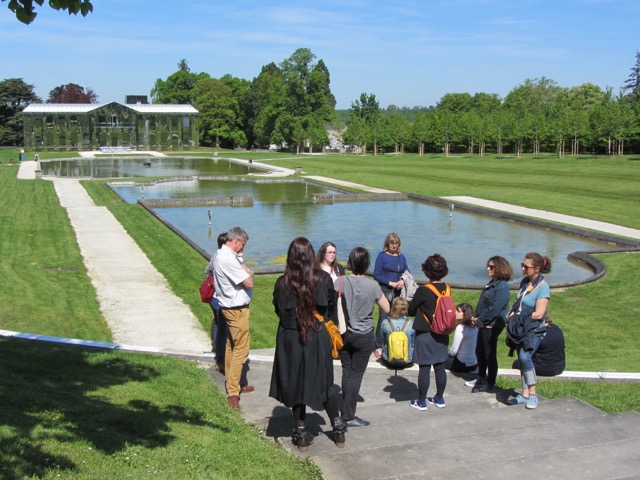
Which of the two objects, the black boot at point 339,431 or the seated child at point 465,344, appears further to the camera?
the seated child at point 465,344

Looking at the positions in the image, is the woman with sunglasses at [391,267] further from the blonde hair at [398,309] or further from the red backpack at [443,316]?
the red backpack at [443,316]

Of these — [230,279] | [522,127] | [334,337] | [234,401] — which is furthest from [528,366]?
[522,127]

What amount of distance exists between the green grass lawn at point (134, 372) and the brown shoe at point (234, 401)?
10 cm

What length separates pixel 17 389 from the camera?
657 cm

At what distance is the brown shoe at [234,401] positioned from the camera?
7.13 metres

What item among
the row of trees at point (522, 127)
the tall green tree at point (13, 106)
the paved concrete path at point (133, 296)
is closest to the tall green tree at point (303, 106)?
the row of trees at point (522, 127)

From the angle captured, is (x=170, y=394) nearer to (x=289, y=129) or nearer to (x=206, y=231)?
(x=206, y=231)

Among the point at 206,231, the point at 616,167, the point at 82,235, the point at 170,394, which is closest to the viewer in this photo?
the point at 170,394

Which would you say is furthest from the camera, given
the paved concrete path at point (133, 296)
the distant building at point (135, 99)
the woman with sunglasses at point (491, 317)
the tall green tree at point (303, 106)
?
the distant building at point (135, 99)

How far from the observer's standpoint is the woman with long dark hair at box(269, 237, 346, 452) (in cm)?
591

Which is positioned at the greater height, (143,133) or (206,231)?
(143,133)

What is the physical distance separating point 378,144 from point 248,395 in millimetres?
87739

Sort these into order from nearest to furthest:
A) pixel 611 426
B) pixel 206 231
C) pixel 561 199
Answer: pixel 611 426
pixel 206 231
pixel 561 199

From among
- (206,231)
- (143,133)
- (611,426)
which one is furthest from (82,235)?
(143,133)
